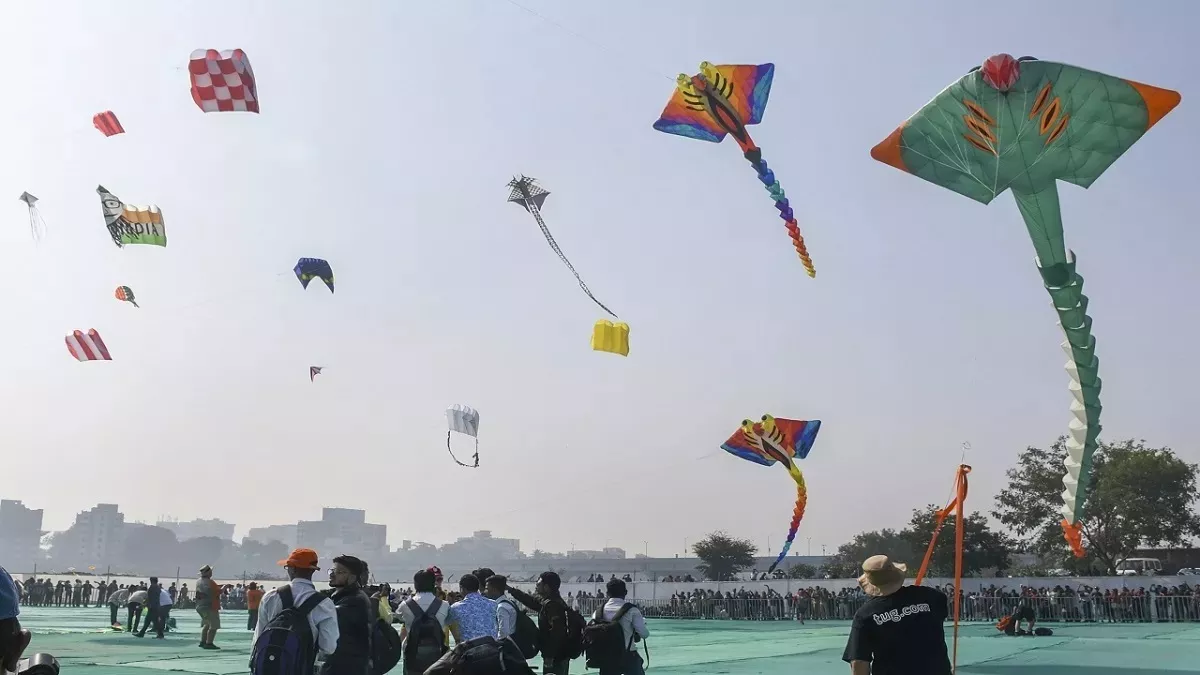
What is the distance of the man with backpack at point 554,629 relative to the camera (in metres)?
7.34

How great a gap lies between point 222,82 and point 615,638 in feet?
50.0

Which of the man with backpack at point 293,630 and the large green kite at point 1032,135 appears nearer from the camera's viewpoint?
the man with backpack at point 293,630

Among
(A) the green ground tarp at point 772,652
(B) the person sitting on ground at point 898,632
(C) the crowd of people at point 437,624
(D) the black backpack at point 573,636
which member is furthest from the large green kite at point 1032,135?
(B) the person sitting on ground at point 898,632

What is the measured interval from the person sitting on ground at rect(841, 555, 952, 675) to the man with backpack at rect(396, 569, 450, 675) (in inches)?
124

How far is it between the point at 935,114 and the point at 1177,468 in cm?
3745

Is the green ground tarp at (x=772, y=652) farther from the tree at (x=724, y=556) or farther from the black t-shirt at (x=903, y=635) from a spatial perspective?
the tree at (x=724, y=556)

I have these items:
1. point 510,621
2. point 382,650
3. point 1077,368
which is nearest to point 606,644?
point 510,621

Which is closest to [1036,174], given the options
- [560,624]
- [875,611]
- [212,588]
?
[560,624]

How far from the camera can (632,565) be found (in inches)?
6358

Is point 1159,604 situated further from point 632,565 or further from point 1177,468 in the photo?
point 632,565

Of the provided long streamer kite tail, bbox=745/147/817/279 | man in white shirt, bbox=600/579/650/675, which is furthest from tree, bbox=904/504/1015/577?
man in white shirt, bbox=600/579/650/675

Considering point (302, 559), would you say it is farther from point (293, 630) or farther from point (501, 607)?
point (501, 607)

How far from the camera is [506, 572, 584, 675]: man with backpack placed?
7336 mm

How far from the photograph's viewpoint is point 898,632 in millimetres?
4445
